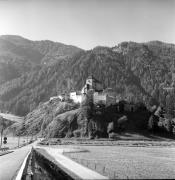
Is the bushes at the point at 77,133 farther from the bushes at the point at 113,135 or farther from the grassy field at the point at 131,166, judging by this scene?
the grassy field at the point at 131,166

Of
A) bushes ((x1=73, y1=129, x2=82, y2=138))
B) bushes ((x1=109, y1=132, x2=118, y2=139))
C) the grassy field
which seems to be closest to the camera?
the grassy field

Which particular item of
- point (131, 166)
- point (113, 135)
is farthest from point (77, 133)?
point (131, 166)

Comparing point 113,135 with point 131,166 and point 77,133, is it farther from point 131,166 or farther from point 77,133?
point 131,166

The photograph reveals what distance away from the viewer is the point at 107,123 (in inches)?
7584

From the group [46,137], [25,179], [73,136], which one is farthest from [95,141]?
[25,179]

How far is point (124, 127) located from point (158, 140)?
19255 mm

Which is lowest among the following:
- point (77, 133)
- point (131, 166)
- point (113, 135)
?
point (131, 166)

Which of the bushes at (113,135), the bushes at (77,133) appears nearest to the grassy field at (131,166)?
the bushes at (113,135)

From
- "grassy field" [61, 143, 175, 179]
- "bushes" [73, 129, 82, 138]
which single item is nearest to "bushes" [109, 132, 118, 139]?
"bushes" [73, 129, 82, 138]

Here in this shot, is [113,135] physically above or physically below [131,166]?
above

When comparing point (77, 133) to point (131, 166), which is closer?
point (131, 166)

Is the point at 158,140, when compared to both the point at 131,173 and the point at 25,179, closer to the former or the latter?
the point at 131,173

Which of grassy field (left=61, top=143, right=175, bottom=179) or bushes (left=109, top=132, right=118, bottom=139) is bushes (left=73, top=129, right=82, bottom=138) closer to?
bushes (left=109, top=132, right=118, bottom=139)

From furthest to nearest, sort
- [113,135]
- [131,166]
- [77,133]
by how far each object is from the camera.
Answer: [77,133] < [113,135] < [131,166]
